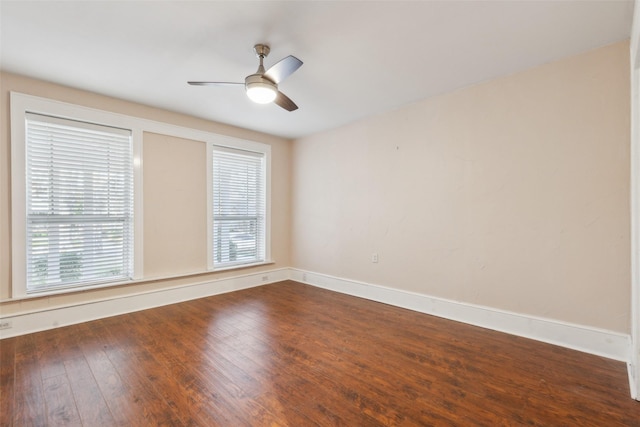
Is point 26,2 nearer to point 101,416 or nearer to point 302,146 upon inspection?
point 101,416

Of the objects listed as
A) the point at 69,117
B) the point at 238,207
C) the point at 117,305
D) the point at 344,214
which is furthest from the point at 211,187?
the point at 344,214

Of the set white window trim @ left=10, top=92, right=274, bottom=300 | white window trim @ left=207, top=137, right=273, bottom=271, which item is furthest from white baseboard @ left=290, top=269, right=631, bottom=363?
white window trim @ left=10, top=92, right=274, bottom=300

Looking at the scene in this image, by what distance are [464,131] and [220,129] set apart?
137 inches

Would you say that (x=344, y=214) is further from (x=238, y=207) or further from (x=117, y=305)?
(x=117, y=305)

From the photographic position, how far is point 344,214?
14.8 feet

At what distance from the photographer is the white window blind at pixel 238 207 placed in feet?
14.6

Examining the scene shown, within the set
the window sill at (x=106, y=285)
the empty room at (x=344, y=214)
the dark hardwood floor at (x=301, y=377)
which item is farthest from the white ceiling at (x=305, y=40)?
the dark hardwood floor at (x=301, y=377)

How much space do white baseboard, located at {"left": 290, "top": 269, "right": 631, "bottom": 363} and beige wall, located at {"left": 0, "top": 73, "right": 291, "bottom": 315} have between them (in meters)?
2.38

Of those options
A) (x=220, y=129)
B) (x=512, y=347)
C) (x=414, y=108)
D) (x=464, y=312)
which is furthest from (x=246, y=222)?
(x=512, y=347)

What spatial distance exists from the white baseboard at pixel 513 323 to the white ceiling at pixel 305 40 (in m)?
2.48

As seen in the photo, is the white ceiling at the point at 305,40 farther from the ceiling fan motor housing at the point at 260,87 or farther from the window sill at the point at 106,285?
the window sill at the point at 106,285

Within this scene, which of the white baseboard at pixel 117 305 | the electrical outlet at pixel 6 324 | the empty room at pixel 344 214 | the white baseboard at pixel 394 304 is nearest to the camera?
the empty room at pixel 344 214

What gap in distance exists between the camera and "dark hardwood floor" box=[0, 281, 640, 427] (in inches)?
67.3

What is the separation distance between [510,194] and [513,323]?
1322mm
